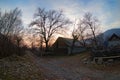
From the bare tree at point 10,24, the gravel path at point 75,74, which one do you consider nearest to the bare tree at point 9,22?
the bare tree at point 10,24

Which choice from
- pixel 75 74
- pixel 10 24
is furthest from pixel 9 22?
pixel 75 74

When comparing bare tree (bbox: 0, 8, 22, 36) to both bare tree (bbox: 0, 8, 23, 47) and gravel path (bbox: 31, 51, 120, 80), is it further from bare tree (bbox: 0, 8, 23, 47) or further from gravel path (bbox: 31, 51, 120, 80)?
gravel path (bbox: 31, 51, 120, 80)

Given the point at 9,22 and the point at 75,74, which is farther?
the point at 9,22

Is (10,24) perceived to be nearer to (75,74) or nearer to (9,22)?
(9,22)

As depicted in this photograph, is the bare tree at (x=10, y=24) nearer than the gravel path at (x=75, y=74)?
No

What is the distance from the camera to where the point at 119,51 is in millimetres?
22703

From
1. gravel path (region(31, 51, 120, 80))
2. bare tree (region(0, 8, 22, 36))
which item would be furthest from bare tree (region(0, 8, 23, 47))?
gravel path (region(31, 51, 120, 80))

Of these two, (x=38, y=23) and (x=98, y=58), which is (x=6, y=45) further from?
(x=38, y=23)

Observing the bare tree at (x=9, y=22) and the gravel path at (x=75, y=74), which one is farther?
the bare tree at (x=9, y=22)

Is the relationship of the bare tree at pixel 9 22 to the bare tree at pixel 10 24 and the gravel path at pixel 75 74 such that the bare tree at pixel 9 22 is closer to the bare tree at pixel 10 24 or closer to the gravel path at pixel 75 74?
the bare tree at pixel 10 24

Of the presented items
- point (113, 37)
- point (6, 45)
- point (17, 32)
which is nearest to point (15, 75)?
point (6, 45)

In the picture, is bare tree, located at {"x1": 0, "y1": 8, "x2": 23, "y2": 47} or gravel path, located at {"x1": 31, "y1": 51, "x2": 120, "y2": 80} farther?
bare tree, located at {"x1": 0, "y1": 8, "x2": 23, "y2": 47}

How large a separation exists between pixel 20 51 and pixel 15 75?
9411 millimetres

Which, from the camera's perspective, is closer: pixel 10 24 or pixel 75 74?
pixel 75 74
